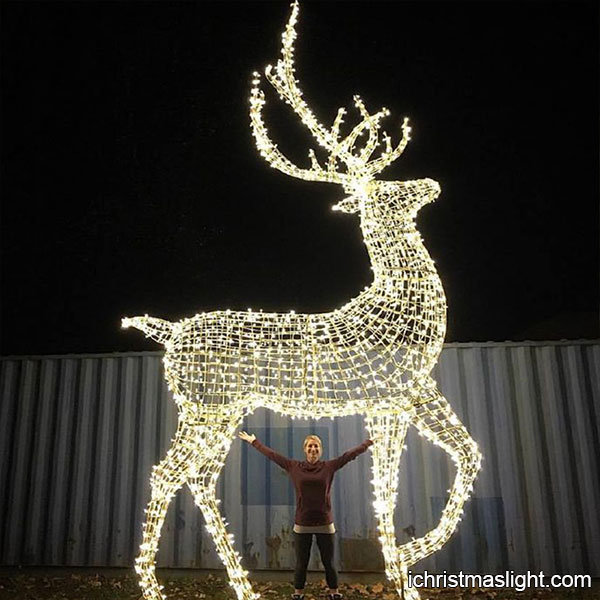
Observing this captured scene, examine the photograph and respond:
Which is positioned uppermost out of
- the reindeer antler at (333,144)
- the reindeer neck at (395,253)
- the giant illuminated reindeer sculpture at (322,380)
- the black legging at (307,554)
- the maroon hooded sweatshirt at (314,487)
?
the reindeer antler at (333,144)

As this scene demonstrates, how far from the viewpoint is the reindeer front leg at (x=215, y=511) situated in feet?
10.7

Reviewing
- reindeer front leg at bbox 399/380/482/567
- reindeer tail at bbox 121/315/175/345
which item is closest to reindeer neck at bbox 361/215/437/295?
reindeer front leg at bbox 399/380/482/567

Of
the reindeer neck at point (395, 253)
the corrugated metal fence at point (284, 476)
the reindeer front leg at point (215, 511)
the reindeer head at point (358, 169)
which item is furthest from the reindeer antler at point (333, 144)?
the corrugated metal fence at point (284, 476)

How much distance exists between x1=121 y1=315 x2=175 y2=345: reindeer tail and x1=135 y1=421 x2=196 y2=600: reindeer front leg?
1.88 ft

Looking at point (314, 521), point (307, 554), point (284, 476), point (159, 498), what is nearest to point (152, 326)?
point (159, 498)

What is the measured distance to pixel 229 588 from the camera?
172 inches

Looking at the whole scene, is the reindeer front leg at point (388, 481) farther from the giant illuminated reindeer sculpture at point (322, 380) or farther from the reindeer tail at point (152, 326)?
the reindeer tail at point (152, 326)

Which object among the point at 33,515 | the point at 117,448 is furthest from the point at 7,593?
the point at 117,448

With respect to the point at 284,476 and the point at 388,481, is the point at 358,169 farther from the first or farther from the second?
the point at 284,476

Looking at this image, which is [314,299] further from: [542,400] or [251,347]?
[251,347]

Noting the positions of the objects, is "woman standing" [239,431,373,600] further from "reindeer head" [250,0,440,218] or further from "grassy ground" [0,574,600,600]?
"reindeer head" [250,0,440,218]

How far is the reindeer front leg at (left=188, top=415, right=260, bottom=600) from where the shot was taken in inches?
129

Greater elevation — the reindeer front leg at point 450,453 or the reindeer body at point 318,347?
the reindeer body at point 318,347

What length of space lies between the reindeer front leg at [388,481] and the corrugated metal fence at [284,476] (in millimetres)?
1555
